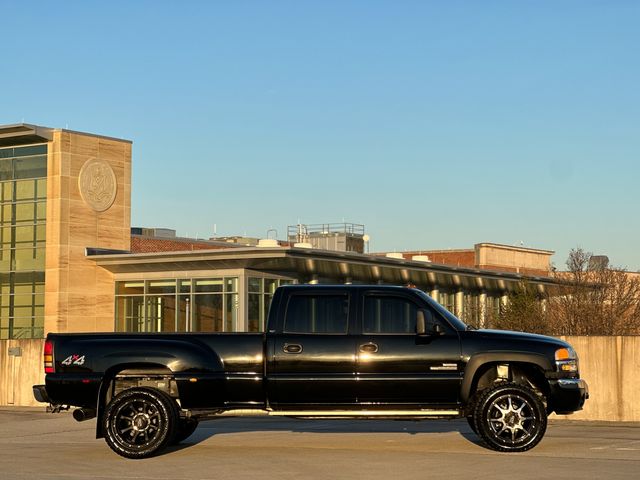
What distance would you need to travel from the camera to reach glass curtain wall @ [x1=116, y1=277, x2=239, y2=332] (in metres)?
47.8

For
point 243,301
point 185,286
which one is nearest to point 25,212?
point 185,286

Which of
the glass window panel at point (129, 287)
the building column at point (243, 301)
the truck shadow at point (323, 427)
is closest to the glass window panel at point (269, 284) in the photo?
the building column at point (243, 301)

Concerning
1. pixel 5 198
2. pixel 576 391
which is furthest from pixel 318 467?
pixel 5 198

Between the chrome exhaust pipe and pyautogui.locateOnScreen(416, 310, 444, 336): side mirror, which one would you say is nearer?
pyautogui.locateOnScreen(416, 310, 444, 336): side mirror

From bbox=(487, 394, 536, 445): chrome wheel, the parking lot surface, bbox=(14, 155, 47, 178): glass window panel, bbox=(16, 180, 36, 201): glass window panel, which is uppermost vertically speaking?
bbox=(14, 155, 47, 178): glass window panel

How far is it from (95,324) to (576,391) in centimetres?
3769

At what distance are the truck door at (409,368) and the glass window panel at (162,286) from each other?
118 ft

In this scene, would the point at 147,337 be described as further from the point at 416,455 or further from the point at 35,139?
the point at 35,139

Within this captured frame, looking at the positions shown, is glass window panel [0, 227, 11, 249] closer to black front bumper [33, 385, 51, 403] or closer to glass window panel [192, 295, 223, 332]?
glass window panel [192, 295, 223, 332]

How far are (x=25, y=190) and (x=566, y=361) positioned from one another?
38677 millimetres

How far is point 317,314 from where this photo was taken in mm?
14805

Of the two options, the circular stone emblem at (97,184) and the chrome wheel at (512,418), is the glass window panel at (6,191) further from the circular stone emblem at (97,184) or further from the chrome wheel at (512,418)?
the chrome wheel at (512,418)

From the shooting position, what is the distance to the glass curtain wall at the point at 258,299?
47625mm

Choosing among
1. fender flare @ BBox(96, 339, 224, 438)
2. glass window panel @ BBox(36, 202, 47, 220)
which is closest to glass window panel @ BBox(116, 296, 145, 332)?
glass window panel @ BBox(36, 202, 47, 220)
